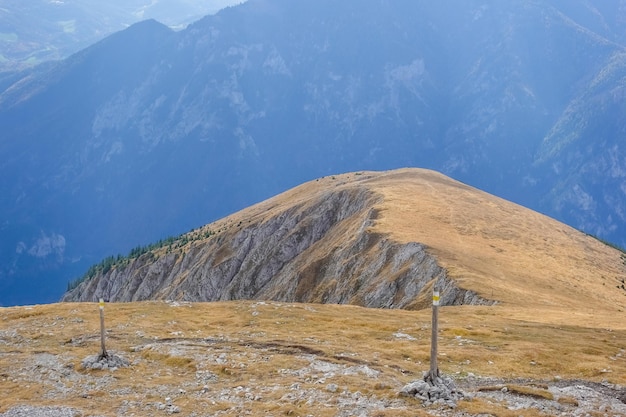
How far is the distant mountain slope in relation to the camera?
80.2m

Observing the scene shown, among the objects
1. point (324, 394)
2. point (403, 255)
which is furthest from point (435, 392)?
point (403, 255)

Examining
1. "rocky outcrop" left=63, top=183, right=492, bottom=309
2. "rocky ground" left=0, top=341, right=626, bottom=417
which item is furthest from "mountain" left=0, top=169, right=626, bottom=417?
"rocky outcrop" left=63, top=183, right=492, bottom=309

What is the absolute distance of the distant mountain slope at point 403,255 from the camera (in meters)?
80.2

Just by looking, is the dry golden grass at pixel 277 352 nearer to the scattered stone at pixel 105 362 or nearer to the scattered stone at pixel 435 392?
the scattered stone at pixel 105 362

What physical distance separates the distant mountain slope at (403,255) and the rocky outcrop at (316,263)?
0.90 ft

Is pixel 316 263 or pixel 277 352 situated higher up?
pixel 316 263

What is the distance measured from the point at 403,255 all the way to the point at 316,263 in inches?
1314

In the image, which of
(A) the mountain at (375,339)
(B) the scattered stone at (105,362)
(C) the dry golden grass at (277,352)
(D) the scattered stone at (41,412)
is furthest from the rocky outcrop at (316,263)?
(D) the scattered stone at (41,412)

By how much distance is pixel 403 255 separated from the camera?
90375mm

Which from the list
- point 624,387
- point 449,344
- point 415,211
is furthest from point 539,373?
point 415,211

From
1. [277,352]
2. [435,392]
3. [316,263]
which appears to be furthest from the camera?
[316,263]

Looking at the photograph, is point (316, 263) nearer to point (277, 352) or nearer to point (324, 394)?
point (277, 352)

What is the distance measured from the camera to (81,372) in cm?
4178

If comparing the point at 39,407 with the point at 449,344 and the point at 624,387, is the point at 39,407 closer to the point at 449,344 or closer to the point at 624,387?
the point at 449,344
